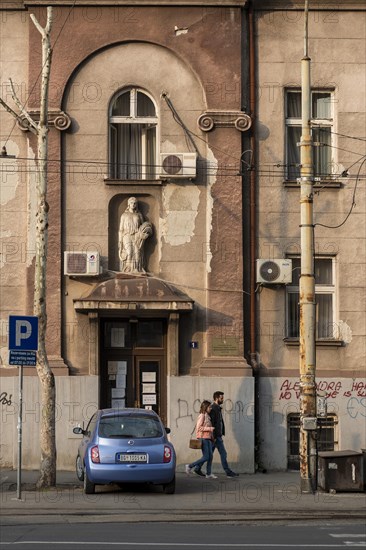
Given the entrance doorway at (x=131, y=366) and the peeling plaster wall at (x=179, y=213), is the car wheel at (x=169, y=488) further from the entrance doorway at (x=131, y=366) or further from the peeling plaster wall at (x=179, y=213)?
the peeling plaster wall at (x=179, y=213)

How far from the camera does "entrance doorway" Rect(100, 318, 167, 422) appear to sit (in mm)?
24562

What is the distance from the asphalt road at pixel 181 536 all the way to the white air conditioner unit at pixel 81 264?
339 inches

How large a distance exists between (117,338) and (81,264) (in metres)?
1.99

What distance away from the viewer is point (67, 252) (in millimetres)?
23859

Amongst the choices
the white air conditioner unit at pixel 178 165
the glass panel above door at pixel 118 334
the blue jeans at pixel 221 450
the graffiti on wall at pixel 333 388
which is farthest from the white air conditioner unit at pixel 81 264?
the graffiti on wall at pixel 333 388

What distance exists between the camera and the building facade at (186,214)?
78.7 ft

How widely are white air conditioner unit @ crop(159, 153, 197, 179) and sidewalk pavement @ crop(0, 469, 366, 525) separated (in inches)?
254

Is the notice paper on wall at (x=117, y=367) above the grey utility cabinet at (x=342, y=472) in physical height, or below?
above

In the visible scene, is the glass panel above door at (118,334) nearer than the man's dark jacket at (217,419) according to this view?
No

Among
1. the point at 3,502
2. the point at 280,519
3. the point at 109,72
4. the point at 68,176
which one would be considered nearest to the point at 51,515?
the point at 3,502

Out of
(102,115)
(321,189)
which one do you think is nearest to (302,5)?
(321,189)

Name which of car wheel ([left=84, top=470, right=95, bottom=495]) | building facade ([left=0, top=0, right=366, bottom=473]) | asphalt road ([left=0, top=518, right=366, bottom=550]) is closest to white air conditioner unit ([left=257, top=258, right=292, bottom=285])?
building facade ([left=0, top=0, right=366, bottom=473])

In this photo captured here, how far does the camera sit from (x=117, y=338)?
24734 millimetres

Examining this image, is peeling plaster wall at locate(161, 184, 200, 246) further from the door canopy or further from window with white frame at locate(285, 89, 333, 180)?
window with white frame at locate(285, 89, 333, 180)
